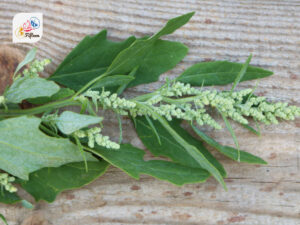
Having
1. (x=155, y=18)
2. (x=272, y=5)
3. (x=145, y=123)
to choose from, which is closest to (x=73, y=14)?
(x=155, y=18)

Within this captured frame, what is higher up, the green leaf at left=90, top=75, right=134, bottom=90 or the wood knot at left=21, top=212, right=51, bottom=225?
the green leaf at left=90, top=75, right=134, bottom=90

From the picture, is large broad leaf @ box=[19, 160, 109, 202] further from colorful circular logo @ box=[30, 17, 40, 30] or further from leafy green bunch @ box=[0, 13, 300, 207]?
colorful circular logo @ box=[30, 17, 40, 30]

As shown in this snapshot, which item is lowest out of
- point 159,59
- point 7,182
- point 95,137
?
point 7,182

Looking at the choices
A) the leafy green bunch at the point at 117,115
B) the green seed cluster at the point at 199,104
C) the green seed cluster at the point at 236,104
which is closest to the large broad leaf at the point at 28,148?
the leafy green bunch at the point at 117,115

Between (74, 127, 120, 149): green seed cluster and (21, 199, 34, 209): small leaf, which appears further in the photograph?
(21, 199, 34, 209): small leaf

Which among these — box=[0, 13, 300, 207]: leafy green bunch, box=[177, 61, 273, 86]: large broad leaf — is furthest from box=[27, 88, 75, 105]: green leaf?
box=[177, 61, 273, 86]: large broad leaf

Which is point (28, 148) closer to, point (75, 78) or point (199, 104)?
point (75, 78)

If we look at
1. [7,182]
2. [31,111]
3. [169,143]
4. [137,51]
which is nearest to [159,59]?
[137,51]

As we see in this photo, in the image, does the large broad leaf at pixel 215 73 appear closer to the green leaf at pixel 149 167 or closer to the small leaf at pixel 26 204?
the green leaf at pixel 149 167
